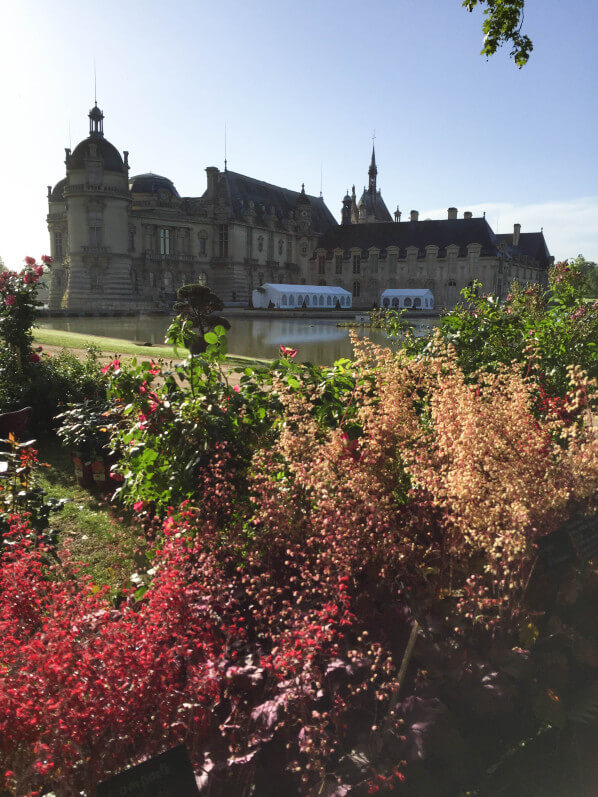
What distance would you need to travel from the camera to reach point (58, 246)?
211ft

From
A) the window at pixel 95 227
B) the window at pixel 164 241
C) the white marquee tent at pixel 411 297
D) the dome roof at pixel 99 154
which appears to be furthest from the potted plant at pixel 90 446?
the white marquee tent at pixel 411 297

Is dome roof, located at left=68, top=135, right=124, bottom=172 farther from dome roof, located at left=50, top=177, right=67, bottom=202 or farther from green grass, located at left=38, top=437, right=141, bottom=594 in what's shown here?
green grass, located at left=38, top=437, right=141, bottom=594

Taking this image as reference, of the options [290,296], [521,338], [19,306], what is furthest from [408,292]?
[521,338]

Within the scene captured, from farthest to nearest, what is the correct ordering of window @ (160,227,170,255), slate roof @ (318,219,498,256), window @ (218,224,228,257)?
slate roof @ (318,219,498,256)
window @ (218,224,228,257)
window @ (160,227,170,255)

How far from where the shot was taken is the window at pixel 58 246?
64188mm

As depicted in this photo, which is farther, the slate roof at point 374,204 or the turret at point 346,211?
the slate roof at point 374,204

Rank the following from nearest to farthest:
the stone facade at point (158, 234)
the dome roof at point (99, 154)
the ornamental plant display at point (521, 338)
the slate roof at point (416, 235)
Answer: the ornamental plant display at point (521, 338) < the dome roof at point (99, 154) < the stone facade at point (158, 234) < the slate roof at point (416, 235)

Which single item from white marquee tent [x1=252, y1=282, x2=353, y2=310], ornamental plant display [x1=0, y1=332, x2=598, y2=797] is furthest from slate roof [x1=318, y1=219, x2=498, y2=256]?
ornamental plant display [x1=0, y1=332, x2=598, y2=797]

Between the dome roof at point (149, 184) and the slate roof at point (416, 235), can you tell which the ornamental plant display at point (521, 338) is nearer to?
the dome roof at point (149, 184)

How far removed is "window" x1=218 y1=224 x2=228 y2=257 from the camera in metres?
65.5

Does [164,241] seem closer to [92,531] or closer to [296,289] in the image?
[296,289]

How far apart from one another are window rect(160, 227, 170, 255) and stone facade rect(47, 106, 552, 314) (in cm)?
12

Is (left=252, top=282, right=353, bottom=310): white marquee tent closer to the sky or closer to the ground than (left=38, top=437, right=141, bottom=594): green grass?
closer to the sky

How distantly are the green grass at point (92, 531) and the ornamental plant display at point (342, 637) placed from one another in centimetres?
158
